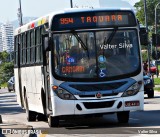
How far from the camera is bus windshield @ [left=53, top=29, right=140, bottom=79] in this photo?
17406 millimetres

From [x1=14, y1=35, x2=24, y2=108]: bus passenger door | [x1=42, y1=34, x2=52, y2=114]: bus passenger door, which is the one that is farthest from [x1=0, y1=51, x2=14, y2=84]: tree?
[x1=42, y1=34, x2=52, y2=114]: bus passenger door

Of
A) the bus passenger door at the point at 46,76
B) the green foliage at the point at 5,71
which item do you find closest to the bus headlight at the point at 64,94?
the bus passenger door at the point at 46,76

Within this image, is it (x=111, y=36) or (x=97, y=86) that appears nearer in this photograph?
(x=97, y=86)

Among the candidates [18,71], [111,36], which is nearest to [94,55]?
[111,36]

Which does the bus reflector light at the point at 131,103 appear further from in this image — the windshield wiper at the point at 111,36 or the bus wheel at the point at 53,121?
the bus wheel at the point at 53,121

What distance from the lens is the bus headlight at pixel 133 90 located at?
1740 cm

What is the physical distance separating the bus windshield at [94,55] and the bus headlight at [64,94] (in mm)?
368

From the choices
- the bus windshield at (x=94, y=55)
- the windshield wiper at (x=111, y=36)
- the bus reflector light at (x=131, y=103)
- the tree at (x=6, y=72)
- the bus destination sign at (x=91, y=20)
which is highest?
the bus destination sign at (x=91, y=20)

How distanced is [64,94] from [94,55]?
49.5 inches

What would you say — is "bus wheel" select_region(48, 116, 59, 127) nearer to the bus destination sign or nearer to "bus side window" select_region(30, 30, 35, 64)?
the bus destination sign

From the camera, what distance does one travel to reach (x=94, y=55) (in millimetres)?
17500

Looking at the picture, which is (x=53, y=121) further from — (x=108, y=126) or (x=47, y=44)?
(x=47, y=44)

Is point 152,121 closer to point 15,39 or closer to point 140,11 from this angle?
point 15,39

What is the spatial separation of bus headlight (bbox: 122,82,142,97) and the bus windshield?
306 mm
